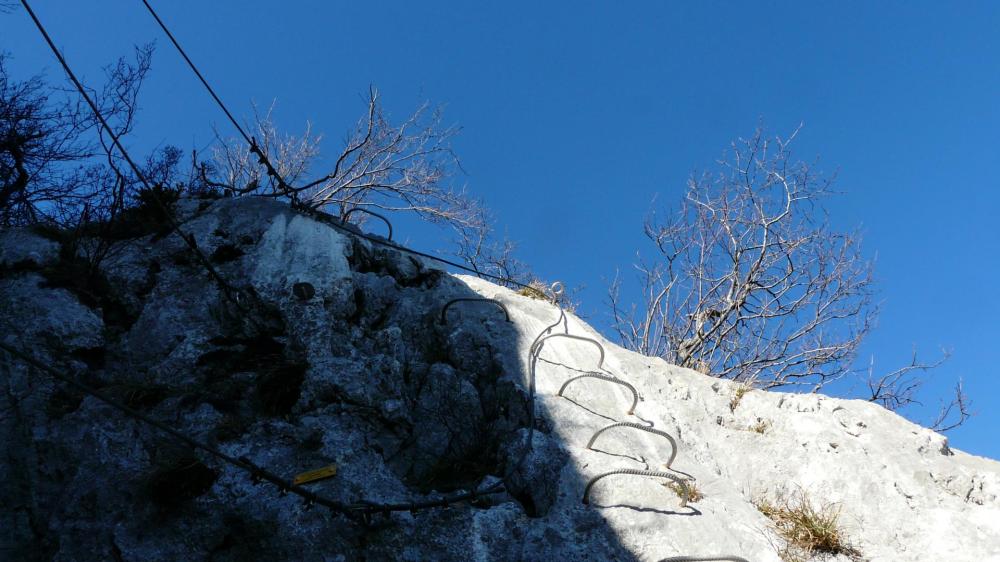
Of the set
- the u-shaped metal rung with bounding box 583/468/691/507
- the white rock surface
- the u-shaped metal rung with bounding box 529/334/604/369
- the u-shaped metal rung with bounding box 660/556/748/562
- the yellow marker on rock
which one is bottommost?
the yellow marker on rock

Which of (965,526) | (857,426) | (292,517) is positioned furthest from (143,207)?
(965,526)

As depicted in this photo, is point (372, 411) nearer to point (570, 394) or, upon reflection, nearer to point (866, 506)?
point (570, 394)

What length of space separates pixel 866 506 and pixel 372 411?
3175 millimetres

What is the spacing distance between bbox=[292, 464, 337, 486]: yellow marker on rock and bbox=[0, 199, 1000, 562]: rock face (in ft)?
0.13

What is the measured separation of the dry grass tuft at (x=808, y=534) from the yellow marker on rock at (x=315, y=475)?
252cm

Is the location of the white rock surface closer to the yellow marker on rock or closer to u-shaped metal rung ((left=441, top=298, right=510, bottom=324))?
u-shaped metal rung ((left=441, top=298, right=510, bottom=324))

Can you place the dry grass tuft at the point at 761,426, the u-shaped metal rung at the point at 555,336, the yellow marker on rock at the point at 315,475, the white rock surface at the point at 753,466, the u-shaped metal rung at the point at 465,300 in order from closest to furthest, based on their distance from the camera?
the yellow marker on rock at the point at 315,475 < the white rock surface at the point at 753,466 < the dry grass tuft at the point at 761,426 < the u-shaped metal rung at the point at 555,336 < the u-shaped metal rung at the point at 465,300

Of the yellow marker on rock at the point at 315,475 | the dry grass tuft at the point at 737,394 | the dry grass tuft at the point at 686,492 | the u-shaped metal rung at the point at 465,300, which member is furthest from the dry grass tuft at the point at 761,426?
the yellow marker on rock at the point at 315,475

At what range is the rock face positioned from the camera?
3.74 metres

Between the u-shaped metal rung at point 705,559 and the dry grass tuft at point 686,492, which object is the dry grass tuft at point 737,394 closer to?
the dry grass tuft at point 686,492

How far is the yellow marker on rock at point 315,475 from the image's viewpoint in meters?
3.90

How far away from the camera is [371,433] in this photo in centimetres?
448

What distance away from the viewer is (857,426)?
5031 millimetres

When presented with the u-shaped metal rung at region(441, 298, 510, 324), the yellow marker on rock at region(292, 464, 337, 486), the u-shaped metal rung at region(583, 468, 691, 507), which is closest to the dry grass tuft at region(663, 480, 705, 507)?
the u-shaped metal rung at region(583, 468, 691, 507)
